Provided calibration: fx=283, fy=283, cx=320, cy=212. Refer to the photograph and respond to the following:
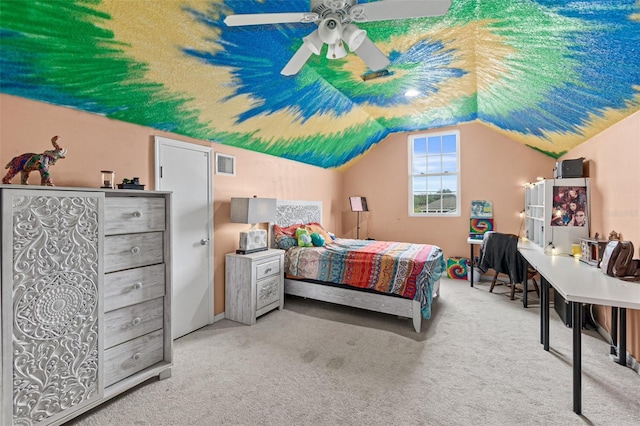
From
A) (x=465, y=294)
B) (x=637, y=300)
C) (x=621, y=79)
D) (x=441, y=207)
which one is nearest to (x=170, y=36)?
(x=621, y=79)

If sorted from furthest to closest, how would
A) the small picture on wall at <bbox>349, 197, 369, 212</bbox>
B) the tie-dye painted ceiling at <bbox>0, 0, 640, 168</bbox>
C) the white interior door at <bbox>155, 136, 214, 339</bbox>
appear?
the small picture on wall at <bbox>349, 197, 369, 212</bbox>
the white interior door at <bbox>155, 136, 214, 339</bbox>
the tie-dye painted ceiling at <bbox>0, 0, 640, 168</bbox>

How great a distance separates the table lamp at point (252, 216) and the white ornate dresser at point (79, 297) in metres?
1.14

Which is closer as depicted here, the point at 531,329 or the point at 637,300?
the point at 637,300

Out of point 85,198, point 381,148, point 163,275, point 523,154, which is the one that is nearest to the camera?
point 85,198

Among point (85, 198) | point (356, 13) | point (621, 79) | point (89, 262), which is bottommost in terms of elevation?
point (89, 262)

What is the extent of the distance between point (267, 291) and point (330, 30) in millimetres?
2792

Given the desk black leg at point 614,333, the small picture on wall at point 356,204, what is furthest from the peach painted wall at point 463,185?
the desk black leg at point 614,333

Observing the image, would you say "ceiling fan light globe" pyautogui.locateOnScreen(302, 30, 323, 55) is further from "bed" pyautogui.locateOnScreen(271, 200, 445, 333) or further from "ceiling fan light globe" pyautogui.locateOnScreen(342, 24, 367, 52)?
"bed" pyautogui.locateOnScreen(271, 200, 445, 333)

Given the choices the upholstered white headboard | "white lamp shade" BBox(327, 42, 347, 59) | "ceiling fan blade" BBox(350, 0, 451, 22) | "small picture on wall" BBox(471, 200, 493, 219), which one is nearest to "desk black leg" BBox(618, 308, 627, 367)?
"ceiling fan blade" BBox(350, 0, 451, 22)

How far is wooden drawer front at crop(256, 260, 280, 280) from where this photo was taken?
3334 mm

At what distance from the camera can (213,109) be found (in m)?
Result: 2.74

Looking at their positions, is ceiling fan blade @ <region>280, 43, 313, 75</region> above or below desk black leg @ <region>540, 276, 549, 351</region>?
above

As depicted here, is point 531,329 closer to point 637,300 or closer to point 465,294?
point 465,294

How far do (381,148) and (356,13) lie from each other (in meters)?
4.62
